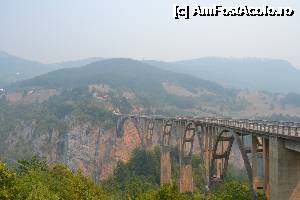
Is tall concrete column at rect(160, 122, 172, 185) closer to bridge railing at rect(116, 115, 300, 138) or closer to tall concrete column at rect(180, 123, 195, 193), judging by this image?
tall concrete column at rect(180, 123, 195, 193)

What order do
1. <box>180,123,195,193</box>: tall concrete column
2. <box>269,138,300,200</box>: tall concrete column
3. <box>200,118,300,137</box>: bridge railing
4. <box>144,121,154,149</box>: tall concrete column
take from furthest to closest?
<box>144,121,154,149</box>: tall concrete column → <box>180,123,195,193</box>: tall concrete column → <box>269,138,300,200</box>: tall concrete column → <box>200,118,300,137</box>: bridge railing

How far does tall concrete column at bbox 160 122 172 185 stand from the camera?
98.9m

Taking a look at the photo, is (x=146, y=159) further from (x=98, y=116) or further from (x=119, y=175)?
(x=98, y=116)

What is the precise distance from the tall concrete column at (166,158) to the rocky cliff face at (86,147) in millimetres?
59008

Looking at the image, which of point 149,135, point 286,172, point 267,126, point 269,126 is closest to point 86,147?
point 149,135

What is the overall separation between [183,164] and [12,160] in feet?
346

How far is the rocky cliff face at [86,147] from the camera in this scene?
169 metres

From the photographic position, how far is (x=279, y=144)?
3403 cm

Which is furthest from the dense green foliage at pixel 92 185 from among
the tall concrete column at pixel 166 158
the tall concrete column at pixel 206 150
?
the tall concrete column at pixel 166 158

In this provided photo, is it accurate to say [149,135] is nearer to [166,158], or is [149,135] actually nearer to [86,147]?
[166,158]

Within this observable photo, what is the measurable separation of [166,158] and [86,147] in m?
80.6

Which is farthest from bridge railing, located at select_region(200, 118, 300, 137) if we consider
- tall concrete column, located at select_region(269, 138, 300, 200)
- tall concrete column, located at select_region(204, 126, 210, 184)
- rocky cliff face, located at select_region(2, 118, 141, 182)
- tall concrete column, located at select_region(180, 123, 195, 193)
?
rocky cliff face, located at select_region(2, 118, 141, 182)

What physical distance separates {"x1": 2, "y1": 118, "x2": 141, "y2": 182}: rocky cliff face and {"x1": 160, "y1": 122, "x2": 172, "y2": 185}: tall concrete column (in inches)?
2323

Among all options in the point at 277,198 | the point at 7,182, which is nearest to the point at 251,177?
the point at 277,198
